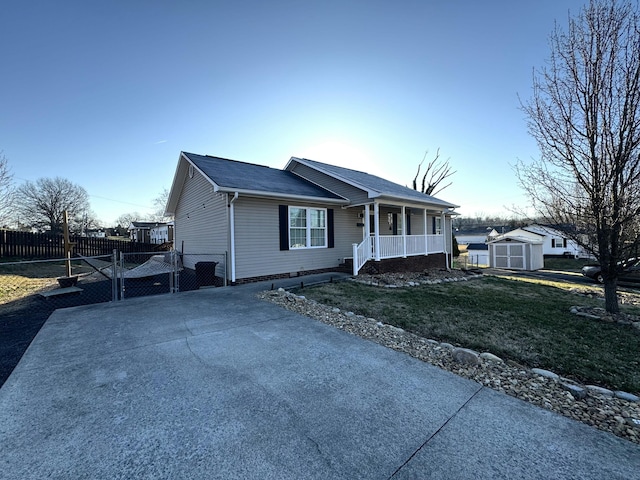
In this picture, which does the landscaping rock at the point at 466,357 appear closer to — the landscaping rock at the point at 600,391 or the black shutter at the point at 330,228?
the landscaping rock at the point at 600,391

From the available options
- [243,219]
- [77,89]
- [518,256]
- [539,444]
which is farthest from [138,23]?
[518,256]

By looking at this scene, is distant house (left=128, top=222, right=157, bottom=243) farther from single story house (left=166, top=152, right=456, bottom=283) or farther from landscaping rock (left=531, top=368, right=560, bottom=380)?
landscaping rock (left=531, top=368, right=560, bottom=380)

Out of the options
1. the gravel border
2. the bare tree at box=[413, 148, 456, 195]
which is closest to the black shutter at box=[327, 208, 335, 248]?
the gravel border

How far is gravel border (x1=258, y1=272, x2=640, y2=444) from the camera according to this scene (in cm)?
A: 241

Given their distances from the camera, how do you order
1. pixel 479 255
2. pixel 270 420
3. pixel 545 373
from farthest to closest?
pixel 479 255
pixel 545 373
pixel 270 420

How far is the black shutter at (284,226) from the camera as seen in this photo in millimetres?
9578

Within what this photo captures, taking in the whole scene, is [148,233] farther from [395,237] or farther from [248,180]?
[395,237]

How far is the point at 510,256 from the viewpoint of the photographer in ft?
76.0

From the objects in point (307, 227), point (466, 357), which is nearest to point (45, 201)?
point (307, 227)

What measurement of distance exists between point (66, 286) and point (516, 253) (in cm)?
2825

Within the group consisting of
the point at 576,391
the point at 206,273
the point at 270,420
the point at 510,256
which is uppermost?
the point at 206,273

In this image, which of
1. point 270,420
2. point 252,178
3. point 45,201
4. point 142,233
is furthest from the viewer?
point 142,233

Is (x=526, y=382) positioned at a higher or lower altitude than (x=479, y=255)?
higher

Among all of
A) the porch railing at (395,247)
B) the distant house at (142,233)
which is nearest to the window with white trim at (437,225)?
the porch railing at (395,247)
